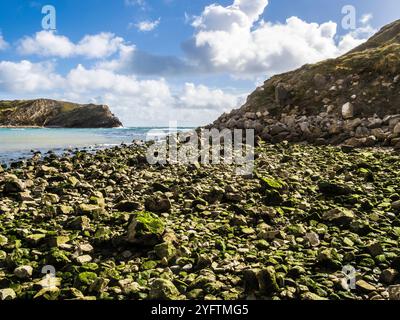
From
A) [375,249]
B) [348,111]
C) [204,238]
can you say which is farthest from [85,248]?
[348,111]

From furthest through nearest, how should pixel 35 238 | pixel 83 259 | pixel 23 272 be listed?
pixel 35 238, pixel 83 259, pixel 23 272

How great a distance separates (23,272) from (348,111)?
33.2m

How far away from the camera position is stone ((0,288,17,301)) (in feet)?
21.1

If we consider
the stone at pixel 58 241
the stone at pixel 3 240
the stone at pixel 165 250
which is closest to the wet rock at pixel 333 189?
the stone at pixel 165 250

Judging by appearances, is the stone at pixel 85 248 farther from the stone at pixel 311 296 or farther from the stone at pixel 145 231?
the stone at pixel 311 296

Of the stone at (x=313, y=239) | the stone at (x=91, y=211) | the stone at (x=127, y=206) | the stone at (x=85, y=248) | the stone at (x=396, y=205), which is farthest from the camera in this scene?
the stone at (x=127, y=206)

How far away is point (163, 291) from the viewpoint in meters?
6.60

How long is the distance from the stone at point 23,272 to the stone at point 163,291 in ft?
9.16

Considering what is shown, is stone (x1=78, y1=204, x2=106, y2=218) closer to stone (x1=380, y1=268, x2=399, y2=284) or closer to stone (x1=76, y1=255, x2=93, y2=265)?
stone (x1=76, y1=255, x2=93, y2=265)

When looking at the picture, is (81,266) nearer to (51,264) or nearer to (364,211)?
(51,264)

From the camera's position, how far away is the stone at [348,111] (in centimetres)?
3412

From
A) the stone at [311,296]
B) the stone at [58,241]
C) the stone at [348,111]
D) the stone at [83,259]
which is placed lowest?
the stone at [311,296]

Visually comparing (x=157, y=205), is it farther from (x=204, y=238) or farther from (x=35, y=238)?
(x=35, y=238)

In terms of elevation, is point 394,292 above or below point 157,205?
below
